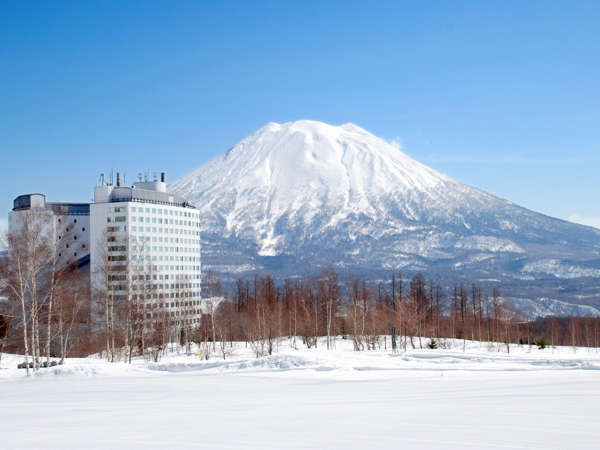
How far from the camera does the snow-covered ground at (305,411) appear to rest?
32.2 feet

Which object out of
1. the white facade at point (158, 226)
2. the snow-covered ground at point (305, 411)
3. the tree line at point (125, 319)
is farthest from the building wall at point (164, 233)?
the snow-covered ground at point (305, 411)

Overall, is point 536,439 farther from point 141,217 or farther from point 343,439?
point 141,217

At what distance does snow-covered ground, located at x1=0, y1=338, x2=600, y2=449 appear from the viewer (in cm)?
A: 981

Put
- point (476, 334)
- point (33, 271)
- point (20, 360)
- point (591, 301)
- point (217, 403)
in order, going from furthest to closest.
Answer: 1. point (591, 301)
2. point (476, 334)
3. point (20, 360)
4. point (33, 271)
5. point (217, 403)

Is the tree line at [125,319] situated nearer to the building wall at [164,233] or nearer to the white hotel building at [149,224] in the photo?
the building wall at [164,233]

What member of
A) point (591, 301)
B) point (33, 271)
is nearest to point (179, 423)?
point (33, 271)

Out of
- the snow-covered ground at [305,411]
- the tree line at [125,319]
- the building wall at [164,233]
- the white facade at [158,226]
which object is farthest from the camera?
the white facade at [158,226]

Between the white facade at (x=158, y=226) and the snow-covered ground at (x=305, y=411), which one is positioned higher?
the white facade at (x=158, y=226)

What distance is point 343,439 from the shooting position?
987 cm

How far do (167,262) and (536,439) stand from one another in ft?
348

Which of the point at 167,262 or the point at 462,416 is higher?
the point at 167,262

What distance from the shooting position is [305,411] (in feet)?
41.7

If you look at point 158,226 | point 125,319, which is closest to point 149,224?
point 158,226

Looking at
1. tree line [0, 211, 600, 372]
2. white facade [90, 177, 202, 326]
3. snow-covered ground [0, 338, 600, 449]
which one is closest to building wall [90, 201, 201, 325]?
white facade [90, 177, 202, 326]
